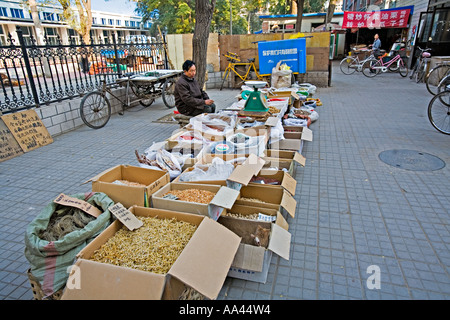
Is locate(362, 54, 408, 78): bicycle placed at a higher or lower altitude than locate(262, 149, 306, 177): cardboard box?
higher

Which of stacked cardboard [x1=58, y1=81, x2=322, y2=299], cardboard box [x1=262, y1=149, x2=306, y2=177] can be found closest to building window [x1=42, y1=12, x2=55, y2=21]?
stacked cardboard [x1=58, y1=81, x2=322, y2=299]

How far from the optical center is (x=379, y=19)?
18562 millimetres

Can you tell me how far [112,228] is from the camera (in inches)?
92.0

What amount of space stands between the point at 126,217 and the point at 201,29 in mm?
5810

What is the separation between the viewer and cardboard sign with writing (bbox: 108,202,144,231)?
2365mm

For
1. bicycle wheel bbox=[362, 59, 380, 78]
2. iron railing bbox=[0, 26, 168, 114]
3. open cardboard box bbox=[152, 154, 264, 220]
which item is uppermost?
iron railing bbox=[0, 26, 168, 114]

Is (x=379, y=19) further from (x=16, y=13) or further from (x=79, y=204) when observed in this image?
A: (x=16, y=13)

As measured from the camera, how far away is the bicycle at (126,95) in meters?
6.91

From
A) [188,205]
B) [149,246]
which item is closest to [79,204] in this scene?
[149,246]

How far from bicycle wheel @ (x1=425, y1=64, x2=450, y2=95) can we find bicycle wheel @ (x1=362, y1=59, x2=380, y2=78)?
348 cm

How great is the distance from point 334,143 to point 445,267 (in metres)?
3.37

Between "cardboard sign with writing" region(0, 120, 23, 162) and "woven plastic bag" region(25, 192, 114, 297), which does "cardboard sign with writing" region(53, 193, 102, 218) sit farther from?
"cardboard sign with writing" region(0, 120, 23, 162)
